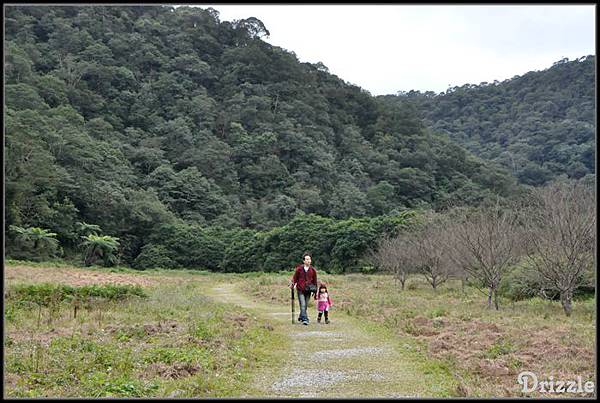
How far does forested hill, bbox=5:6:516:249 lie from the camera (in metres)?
62.3

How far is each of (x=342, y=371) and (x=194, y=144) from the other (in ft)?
249

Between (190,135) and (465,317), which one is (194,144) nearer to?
(190,135)

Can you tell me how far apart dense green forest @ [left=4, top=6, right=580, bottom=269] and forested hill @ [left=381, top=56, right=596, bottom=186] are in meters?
8.89

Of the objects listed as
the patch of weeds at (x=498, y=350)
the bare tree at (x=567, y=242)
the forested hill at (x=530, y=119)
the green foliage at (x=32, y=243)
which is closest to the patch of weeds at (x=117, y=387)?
the patch of weeds at (x=498, y=350)

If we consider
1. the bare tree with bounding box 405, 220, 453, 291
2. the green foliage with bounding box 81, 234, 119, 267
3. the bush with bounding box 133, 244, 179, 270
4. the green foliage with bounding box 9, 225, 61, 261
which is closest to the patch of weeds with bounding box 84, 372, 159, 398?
the bare tree with bounding box 405, 220, 453, 291

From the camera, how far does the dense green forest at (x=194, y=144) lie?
197 feet

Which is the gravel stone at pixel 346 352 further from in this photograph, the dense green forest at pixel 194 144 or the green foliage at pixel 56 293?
the dense green forest at pixel 194 144

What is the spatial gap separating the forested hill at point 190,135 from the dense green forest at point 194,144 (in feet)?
0.71

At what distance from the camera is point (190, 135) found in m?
82.2

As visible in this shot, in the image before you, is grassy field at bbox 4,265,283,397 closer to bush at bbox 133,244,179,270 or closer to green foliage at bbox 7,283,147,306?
green foliage at bbox 7,283,147,306

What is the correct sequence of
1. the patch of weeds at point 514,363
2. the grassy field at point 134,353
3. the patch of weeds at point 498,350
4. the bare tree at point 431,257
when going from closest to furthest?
the grassy field at point 134,353, the patch of weeds at point 514,363, the patch of weeds at point 498,350, the bare tree at point 431,257

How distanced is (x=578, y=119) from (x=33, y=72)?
87064mm

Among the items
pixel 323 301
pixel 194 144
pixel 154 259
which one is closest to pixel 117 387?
pixel 323 301

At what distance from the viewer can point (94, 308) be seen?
1798cm
